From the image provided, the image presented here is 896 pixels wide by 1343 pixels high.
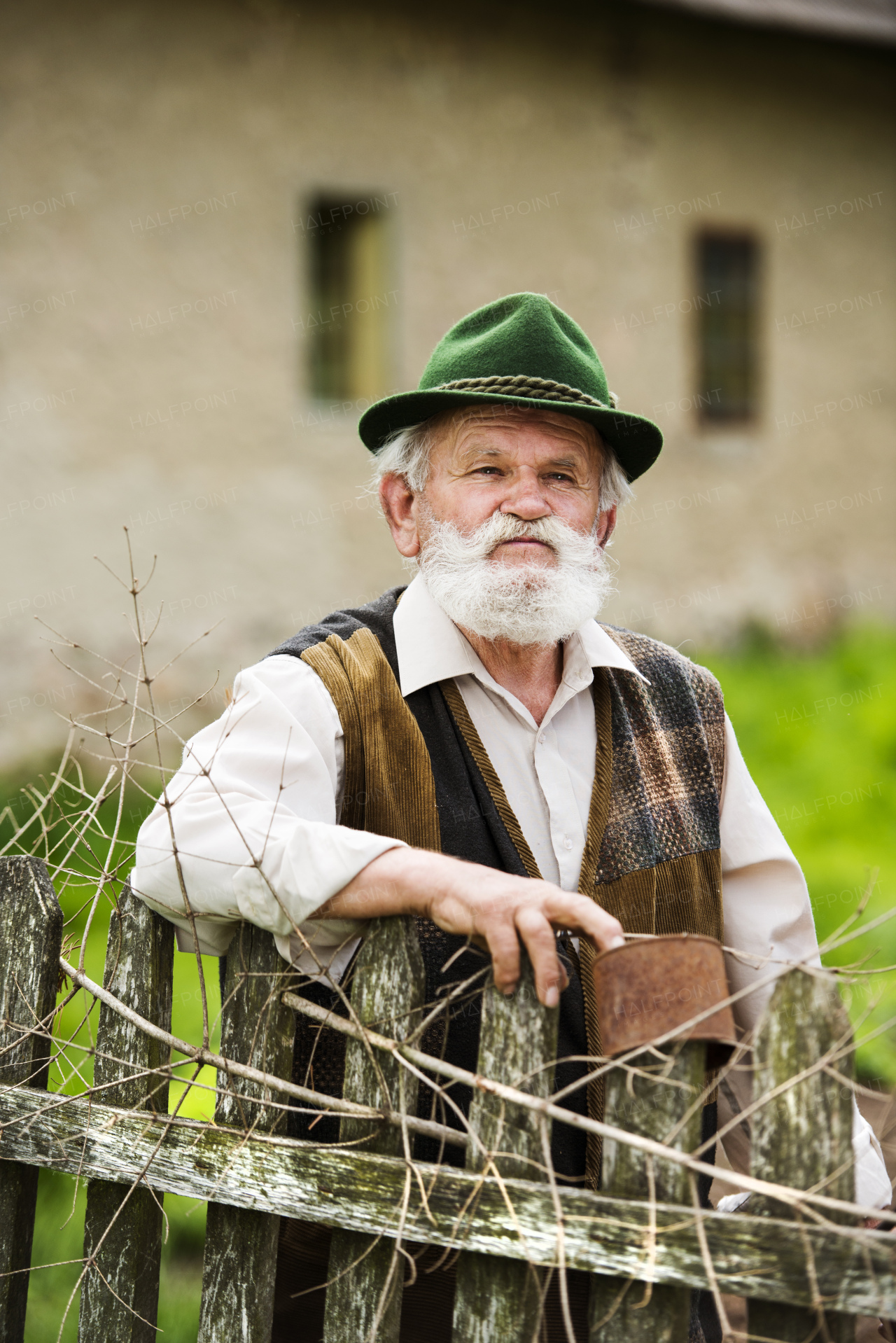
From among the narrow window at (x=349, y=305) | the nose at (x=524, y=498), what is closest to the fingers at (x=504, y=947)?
the nose at (x=524, y=498)

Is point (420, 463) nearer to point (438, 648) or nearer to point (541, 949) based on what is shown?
→ point (438, 648)

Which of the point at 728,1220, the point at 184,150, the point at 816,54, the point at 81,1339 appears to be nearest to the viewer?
the point at 728,1220

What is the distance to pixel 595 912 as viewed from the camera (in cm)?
148

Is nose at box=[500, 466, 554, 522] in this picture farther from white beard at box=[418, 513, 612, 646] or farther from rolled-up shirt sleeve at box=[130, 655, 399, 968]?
rolled-up shirt sleeve at box=[130, 655, 399, 968]

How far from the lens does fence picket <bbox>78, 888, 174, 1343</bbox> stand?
185cm

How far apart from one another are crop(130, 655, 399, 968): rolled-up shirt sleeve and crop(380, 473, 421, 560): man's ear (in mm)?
476

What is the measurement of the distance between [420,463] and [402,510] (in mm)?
116

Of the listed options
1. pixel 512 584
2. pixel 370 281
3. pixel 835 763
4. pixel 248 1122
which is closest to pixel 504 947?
pixel 248 1122

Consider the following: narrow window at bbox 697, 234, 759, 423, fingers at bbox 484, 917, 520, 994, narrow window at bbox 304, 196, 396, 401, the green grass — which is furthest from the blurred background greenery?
narrow window at bbox 304, 196, 396, 401

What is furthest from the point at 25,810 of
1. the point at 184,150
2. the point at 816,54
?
the point at 816,54

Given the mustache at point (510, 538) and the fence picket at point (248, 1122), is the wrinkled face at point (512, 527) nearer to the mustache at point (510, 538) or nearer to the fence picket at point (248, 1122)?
the mustache at point (510, 538)

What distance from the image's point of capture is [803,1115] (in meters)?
1.42

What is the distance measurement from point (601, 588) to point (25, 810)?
429 cm

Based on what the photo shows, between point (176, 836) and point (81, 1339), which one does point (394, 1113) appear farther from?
point (81, 1339)
